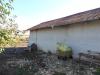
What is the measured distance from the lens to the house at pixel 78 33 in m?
10.1

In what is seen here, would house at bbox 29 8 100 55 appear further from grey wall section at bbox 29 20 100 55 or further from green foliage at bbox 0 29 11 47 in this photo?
green foliage at bbox 0 29 11 47

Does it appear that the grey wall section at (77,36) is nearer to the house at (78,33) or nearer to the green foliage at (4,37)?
the house at (78,33)

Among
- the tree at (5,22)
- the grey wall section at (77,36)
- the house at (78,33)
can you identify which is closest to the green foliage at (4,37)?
the tree at (5,22)

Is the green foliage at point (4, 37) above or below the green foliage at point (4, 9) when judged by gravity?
below

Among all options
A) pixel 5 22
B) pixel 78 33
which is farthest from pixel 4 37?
pixel 78 33

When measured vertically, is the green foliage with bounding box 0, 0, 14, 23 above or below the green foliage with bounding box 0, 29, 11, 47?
above

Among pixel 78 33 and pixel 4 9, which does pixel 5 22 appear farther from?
pixel 78 33

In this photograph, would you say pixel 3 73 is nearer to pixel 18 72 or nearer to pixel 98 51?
pixel 18 72

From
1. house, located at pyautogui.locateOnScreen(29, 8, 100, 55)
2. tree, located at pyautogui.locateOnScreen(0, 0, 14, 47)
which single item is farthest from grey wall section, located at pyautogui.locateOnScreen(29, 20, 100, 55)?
tree, located at pyautogui.locateOnScreen(0, 0, 14, 47)

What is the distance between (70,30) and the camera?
12844mm

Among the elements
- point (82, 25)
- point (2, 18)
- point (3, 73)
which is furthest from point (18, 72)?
point (82, 25)

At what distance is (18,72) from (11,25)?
3362 mm

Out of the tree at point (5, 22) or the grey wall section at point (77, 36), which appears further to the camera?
the grey wall section at point (77, 36)

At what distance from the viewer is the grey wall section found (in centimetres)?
1024
